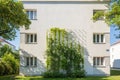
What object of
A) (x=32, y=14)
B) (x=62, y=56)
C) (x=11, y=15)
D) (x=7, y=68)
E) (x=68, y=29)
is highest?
(x=32, y=14)

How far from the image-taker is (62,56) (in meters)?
39.7

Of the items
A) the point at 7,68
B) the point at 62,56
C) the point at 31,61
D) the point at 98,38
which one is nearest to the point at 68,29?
the point at 62,56

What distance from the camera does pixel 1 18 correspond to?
3169 centimetres

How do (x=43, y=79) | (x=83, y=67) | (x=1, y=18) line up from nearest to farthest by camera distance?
(x=1, y=18)
(x=43, y=79)
(x=83, y=67)

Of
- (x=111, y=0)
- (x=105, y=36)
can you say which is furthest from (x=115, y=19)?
(x=105, y=36)

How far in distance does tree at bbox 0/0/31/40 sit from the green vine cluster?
7147mm

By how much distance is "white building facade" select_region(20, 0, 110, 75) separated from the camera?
40969 mm

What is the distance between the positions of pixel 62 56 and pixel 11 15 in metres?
11.0

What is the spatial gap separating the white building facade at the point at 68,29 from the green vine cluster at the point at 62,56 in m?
1.26

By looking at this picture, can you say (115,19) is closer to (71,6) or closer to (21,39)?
(71,6)

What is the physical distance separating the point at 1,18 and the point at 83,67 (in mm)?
14221

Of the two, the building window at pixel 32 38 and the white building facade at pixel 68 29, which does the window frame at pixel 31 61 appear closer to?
the white building facade at pixel 68 29

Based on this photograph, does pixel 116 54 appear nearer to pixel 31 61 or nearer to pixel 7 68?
pixel 7 68

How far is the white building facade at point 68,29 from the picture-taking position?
41.0 metres
